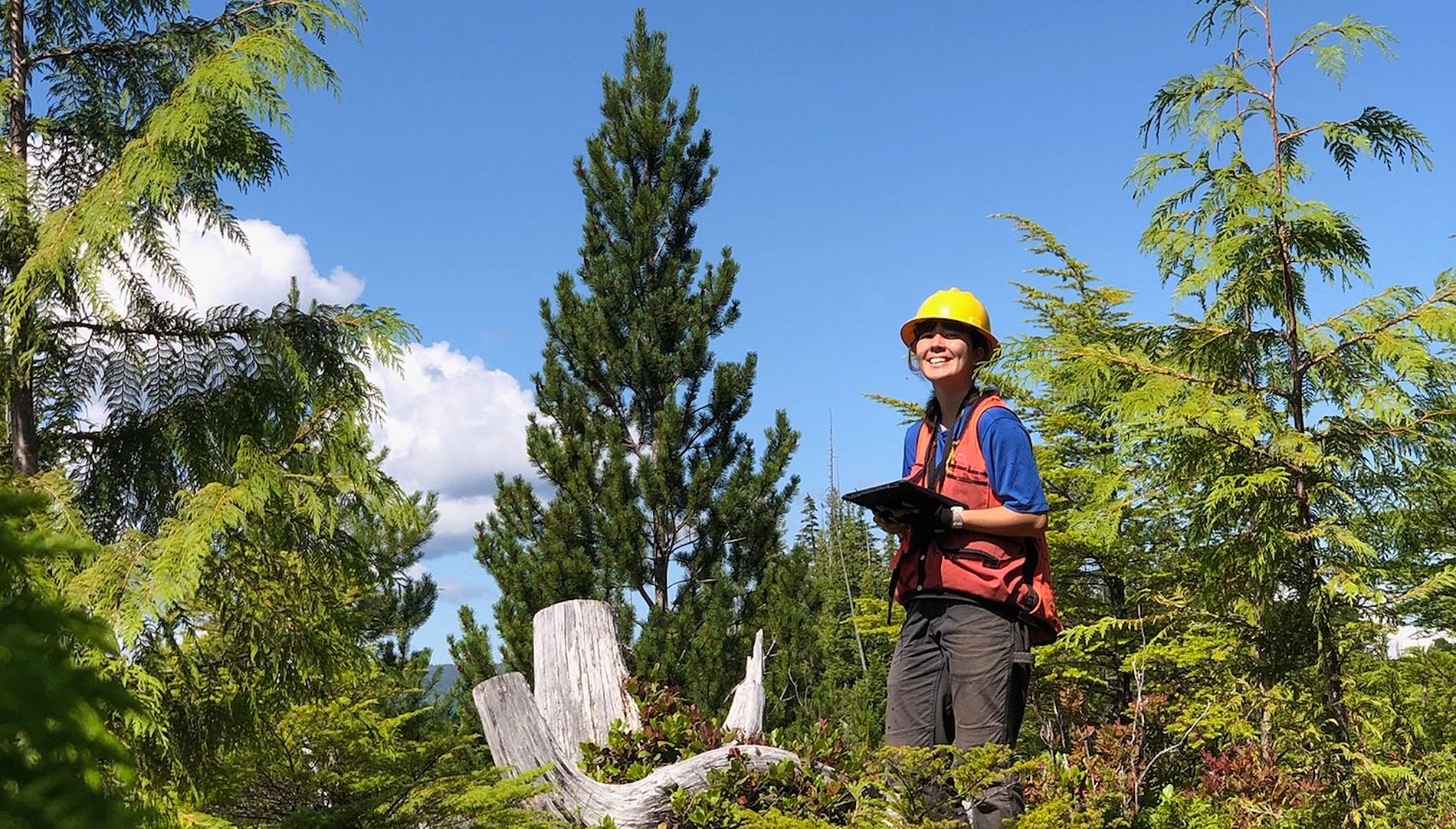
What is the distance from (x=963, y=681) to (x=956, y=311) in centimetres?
133

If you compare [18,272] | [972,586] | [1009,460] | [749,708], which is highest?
[18,272]

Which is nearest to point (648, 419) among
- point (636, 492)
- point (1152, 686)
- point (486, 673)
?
point (636, 492)

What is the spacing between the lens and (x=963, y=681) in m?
3.59

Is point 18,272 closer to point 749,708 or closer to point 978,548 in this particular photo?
point 978,548

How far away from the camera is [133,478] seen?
4.28m

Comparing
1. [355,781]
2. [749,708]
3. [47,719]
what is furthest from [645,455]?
[47,719]

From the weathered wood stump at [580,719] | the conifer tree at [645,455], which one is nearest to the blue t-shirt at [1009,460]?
the weathered wood stump at [580,719]

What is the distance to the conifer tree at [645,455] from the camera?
38.0 ft

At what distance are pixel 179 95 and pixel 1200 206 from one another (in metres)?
4.28

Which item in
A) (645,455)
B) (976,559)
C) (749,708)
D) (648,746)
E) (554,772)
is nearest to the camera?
(976,559)

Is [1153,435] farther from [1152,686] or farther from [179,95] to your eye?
[179,95]

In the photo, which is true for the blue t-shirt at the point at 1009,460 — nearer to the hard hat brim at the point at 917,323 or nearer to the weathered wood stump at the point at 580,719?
the hard hat brim at the point at 917,323

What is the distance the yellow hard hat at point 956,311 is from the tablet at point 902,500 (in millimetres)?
703

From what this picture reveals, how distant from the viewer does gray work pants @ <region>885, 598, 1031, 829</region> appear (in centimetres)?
354
